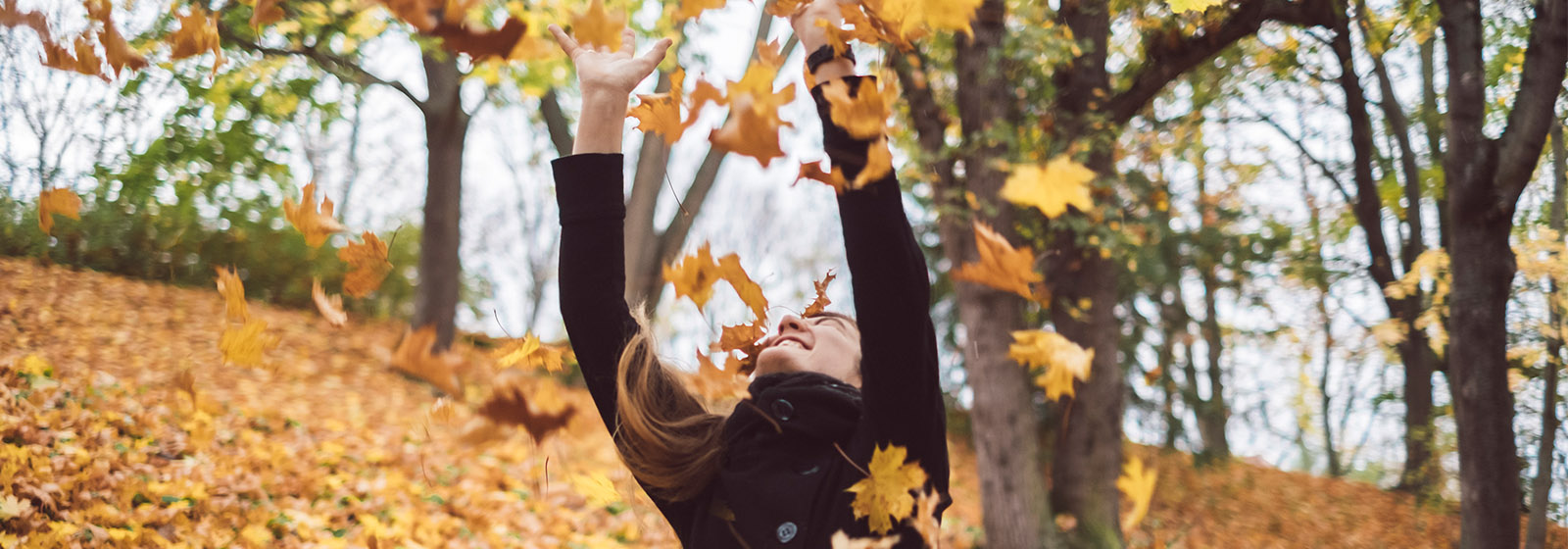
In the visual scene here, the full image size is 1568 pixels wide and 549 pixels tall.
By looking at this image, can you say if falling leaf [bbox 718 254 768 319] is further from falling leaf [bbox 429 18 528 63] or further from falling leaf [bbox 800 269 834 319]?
falling leaf [bbox 429 18 528 63]

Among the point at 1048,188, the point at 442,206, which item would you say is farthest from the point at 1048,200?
the point at 442,206

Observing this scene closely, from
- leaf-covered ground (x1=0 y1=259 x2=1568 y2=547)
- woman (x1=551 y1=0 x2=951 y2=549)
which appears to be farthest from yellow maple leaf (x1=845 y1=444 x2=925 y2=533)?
leaf-covered ground (x1=0 y1=259 x2=1568 y2=547)

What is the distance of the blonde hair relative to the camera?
1.65 metres

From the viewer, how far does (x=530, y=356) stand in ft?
6.42

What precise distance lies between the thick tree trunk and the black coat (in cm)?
801

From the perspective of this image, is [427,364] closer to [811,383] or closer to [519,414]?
[519,414]

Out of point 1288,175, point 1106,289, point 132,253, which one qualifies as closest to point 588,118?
point 1106,289

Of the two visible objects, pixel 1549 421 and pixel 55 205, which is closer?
pixel 55 205

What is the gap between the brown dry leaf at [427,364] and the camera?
77.4 inches

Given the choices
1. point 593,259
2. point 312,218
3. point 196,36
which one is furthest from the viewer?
point 196,36

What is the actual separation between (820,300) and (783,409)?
39 cm

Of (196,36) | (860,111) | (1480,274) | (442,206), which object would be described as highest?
(442,206)

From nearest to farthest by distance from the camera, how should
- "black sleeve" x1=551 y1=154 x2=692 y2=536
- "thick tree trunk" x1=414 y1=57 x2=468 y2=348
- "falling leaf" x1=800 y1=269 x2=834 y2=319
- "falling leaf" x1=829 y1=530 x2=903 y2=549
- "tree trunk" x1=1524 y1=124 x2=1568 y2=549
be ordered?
"falling leaf" x1=829 y1=530 x2=903 y2=549 → "black sleeve" x1=551 y1=154 x2=692 y2=536 → "falling leaf" x1=800 y1=269 x2=834 y2=319 → "tree trunk" x1=1524 y1=124 x2=1568 y2=549 → "thick tree trunk" x1=414 y1=57 x2=468 y2=348

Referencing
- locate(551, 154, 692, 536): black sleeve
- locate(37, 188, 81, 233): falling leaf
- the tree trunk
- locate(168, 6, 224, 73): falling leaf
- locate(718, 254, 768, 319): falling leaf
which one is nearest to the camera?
locate(551, 154, 692, 536): black sleeve
